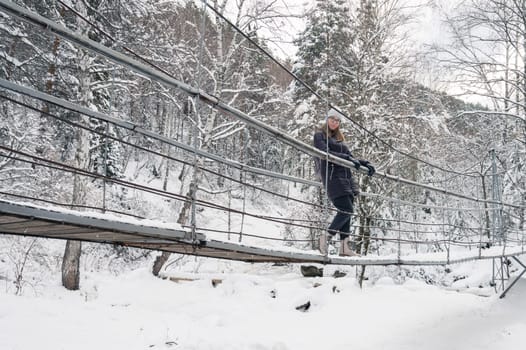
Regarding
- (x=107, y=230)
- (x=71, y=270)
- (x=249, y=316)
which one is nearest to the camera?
(x=107, y=230)

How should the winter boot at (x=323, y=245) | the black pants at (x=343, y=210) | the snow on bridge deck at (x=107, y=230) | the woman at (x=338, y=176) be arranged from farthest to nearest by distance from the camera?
1. the black pants at (x=343, y=210)
2. the woman at (x=338, y=176)
3. the winter boot at (x=323, y=245)
4. the snow on bridge deck at (x=107, y=230)

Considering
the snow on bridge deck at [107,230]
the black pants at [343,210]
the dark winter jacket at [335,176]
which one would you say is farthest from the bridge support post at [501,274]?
the snow on bridge deck at [107,230]

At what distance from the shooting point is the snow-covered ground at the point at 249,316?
4602 millimetres

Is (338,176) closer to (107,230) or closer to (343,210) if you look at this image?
(343,210)

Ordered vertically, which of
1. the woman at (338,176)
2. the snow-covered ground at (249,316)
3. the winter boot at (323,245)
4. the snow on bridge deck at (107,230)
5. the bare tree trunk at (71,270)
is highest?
the woman at (338,176)

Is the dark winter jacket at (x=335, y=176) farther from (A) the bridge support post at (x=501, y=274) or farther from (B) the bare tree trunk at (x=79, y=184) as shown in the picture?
(A) the bridge support post at (x=501, y=274)

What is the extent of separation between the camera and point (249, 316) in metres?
6.30

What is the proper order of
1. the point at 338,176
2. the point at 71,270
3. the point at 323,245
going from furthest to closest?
the point at 71,270, the point at 338,176, the point at 323,245

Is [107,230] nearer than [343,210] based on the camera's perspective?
Yes

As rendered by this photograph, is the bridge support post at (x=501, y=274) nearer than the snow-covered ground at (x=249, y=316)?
No

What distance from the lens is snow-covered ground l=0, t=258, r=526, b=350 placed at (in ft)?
15.1

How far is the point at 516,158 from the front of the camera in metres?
12.3

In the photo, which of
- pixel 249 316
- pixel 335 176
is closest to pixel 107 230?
pixel 335 176

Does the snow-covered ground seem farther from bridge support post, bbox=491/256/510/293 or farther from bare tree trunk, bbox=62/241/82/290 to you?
bridge support post, bbox=491/256/510/293
